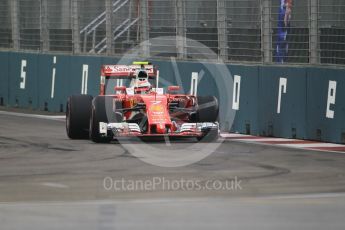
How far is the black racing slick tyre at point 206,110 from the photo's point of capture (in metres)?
17.7

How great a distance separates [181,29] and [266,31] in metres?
2.74

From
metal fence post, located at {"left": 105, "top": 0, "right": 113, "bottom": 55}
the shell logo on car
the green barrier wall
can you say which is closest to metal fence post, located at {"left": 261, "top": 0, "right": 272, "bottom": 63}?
the green barrier wall

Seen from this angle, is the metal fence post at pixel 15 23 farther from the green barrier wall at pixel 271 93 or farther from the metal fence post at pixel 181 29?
the metal fence post at pixel 181 29

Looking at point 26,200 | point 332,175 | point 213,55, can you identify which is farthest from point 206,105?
point 26,200

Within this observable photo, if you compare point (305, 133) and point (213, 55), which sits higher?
point (213, 55)

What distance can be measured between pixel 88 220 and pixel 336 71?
9.70 metres

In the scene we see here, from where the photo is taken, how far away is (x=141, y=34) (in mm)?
23938

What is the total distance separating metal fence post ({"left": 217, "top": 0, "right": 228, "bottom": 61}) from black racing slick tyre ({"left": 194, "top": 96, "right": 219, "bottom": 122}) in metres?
3.38

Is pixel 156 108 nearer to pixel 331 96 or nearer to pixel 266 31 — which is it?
pixel 331 96

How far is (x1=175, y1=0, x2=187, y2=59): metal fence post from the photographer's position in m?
22.3

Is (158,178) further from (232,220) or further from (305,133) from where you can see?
(305,133)

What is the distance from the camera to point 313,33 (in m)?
18.9

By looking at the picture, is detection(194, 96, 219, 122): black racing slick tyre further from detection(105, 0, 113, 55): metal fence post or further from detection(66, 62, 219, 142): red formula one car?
detection(105, 0, 113, 55): metal fence post

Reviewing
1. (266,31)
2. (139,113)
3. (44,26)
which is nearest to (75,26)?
(44,26)
